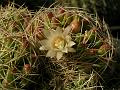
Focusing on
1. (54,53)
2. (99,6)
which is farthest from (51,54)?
(99,6)

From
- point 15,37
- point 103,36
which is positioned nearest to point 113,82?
point 103,36

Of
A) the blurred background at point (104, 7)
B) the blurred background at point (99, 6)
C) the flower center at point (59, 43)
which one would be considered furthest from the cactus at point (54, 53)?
the blurred background at point (104, 7)

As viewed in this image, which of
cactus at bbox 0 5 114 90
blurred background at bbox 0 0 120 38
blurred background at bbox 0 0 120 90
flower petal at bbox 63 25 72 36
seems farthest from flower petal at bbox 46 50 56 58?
blurred background at bbox 0 0 120 38

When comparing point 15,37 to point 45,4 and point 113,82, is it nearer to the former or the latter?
point 113,82

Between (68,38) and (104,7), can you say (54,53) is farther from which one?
(104,7)

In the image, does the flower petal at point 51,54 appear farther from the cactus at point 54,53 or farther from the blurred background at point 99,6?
the blurred background at point 99,6

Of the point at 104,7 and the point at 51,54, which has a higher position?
the point at 104,7

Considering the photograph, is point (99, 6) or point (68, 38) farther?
point (99, 6)
